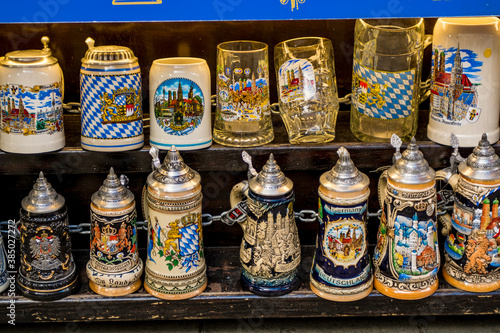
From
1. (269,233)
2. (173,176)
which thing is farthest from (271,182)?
(173,176)

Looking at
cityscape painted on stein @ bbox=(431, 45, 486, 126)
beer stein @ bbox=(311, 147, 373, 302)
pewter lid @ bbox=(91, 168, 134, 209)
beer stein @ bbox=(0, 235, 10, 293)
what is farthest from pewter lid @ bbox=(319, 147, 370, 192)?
beer stein @ bbox=(0, 235, 10, 293)

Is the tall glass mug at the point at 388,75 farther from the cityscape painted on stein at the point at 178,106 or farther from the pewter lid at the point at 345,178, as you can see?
the cityscape painted on stein at the point at 178,106

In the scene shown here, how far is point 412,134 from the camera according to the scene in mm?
1962

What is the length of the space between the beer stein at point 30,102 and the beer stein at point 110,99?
76mm

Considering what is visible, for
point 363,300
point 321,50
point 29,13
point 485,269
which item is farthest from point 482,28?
point 29,13

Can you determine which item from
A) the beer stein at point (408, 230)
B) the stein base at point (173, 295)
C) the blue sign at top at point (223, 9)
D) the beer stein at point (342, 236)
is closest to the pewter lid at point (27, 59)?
the blue sign at top at point (223, 9)

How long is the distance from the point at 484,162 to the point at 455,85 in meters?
0.22

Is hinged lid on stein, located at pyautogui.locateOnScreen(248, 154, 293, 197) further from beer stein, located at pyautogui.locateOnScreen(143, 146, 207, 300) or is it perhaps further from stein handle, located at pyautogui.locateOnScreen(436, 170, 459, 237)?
stein handle, located at pyautogui.locateOnScreen(436, 170, 459, 237)

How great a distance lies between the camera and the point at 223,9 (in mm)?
1636

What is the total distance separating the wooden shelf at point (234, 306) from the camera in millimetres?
1903

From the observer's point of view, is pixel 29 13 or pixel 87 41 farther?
pixel 87 41

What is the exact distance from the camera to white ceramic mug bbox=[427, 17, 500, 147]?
179 cm

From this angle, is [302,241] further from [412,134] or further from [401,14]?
[401,14]

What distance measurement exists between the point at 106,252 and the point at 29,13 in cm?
64
